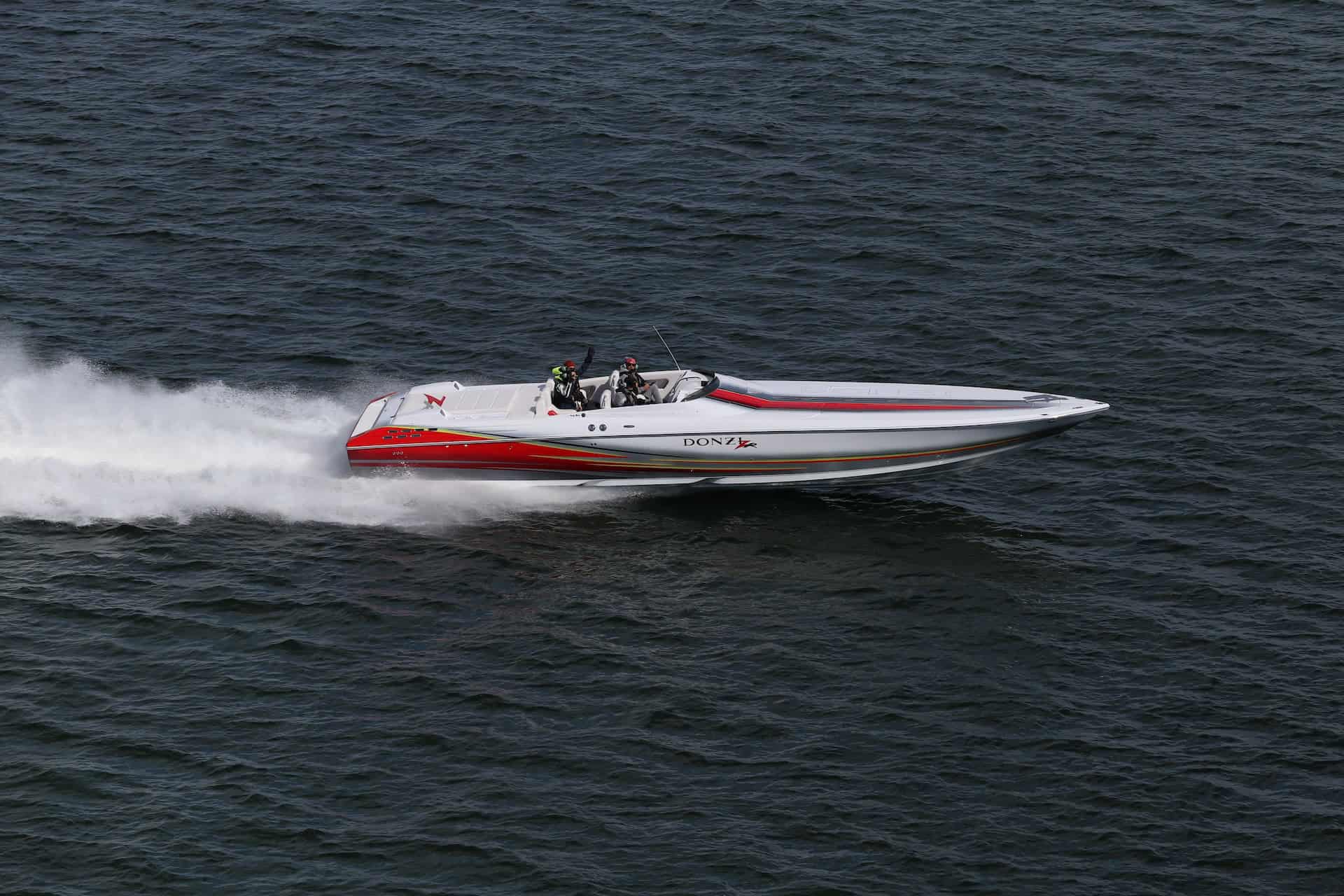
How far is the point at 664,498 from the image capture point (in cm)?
3647

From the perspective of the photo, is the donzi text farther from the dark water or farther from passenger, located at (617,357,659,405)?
the dark water

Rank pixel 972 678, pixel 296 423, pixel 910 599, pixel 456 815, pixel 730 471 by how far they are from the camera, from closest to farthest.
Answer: pixel 456 815, pixel 972 678, pixel 910 599, pixel 730 471, pixel 296 423

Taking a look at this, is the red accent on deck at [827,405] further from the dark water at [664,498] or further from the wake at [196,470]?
the wake at [196,470]

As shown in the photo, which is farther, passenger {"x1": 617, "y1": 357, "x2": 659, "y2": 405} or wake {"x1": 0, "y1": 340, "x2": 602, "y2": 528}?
passenger {"x1": 617, "y1": 357, "x2": 659, "y2": 405}

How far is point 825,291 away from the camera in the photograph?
146 feet

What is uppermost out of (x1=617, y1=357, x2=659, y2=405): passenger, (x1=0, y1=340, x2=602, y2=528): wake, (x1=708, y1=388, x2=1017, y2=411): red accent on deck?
(x1=617, y1=357, x2=659, y2=405): passenger

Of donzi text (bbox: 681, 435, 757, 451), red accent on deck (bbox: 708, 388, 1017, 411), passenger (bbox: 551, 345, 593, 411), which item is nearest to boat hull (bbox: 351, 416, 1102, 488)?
donzi text (bbox: 681, 435, 757, 451)

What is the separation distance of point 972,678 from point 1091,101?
1105 inches

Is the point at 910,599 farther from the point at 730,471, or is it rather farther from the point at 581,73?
the point at 581,73

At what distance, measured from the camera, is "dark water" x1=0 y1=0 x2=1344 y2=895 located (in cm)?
2695

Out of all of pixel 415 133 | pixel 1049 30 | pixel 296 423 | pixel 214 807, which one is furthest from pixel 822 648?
pixel 1049 30

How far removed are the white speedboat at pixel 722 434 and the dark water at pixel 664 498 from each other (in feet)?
2.95

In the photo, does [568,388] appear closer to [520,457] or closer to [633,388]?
[633,388]

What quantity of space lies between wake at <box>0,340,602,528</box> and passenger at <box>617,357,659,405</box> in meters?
2.20
